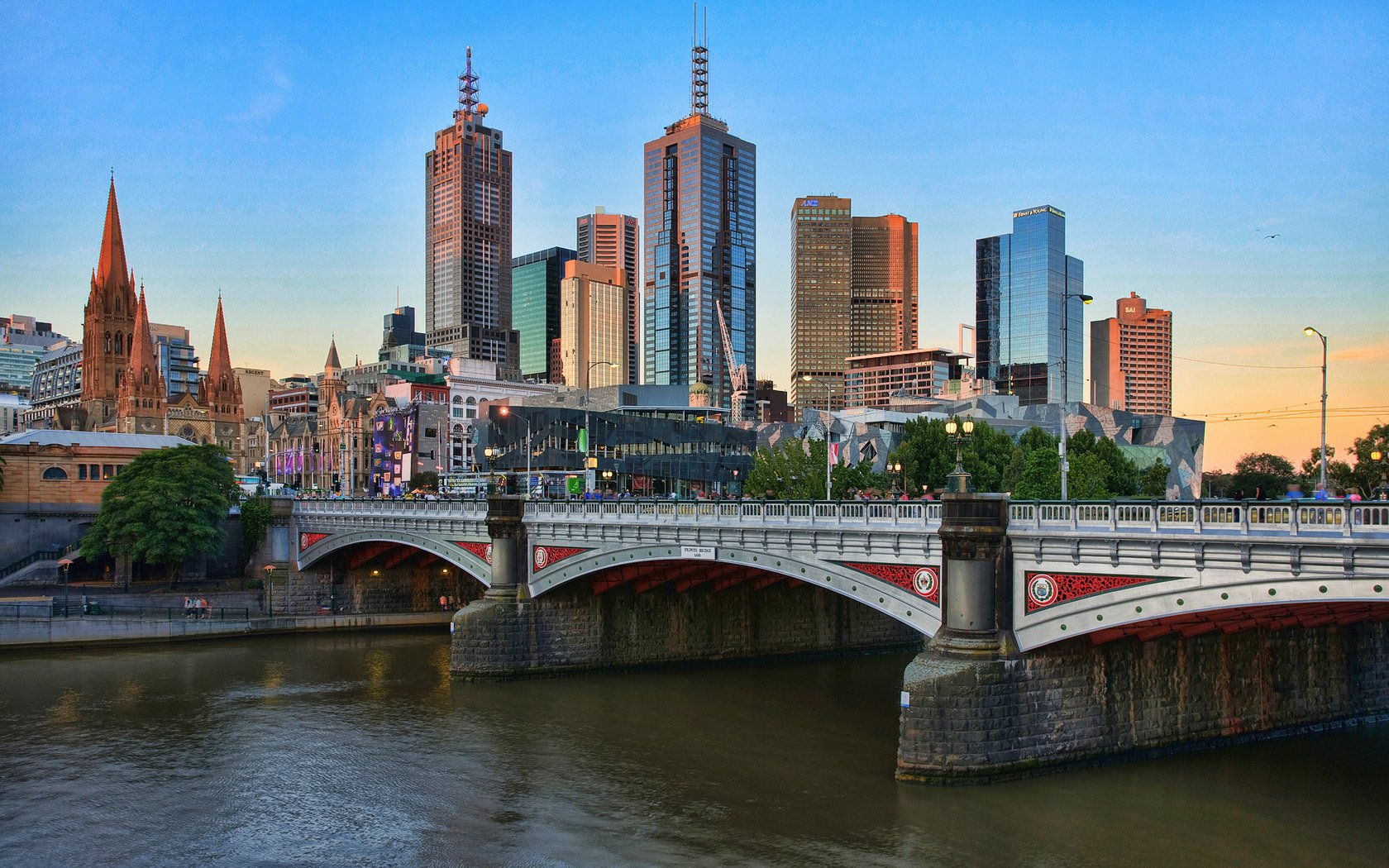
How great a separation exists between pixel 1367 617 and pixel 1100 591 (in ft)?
29.6

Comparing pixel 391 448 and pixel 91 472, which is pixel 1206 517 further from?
pixel 391 448

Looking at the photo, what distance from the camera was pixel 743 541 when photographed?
42.1 meters

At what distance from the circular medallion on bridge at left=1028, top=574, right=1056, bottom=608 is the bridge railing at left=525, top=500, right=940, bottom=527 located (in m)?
3.78

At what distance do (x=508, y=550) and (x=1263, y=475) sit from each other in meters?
79.4

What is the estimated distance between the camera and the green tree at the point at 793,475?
77.5 meters

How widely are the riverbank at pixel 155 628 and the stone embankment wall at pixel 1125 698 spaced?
4668 cm

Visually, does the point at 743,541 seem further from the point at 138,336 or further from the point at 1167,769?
the point at 138,336

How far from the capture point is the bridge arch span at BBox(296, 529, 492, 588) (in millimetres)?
55878

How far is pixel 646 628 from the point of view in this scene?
174 feet

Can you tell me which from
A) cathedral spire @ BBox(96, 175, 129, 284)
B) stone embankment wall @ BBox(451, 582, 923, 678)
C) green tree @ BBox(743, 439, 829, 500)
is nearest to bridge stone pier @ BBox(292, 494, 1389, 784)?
stone embankment wall @ BBox(451, 582, 923, 678)

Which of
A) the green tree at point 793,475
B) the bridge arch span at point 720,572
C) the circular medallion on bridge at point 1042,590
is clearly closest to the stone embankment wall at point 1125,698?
the circular medallion on bridge at point 1042,590

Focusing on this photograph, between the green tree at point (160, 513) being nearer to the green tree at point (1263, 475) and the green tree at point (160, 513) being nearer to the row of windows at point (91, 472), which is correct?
the row of windows at point (91, 472)

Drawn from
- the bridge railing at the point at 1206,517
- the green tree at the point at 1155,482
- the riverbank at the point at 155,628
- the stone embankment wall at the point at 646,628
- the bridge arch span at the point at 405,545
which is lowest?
the riverbank at the point at 155,628

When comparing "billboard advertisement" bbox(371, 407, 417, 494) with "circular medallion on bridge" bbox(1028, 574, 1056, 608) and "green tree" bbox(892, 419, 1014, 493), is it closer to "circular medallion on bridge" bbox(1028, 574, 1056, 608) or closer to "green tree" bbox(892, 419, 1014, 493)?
"green tree" bbox(892, 419, 1014, 493)
